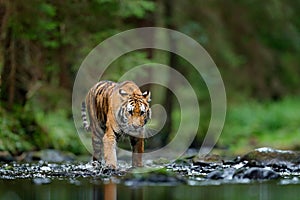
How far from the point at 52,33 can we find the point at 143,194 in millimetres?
7399

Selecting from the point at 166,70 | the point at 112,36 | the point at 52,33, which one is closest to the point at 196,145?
the point at 166,70

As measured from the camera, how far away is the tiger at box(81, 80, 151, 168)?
9.84 m

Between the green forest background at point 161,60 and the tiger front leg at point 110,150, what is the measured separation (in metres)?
3.78

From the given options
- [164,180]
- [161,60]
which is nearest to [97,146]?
[164,180]

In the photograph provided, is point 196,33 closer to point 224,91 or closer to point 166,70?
point 166,70

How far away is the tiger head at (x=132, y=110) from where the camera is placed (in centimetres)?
979

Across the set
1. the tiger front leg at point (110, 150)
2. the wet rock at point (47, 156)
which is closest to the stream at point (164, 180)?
the tiger front leg at point (110, 150)

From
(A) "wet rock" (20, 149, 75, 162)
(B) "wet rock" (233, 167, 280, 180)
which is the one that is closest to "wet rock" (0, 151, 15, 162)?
(A) "wet rock" (20, 149, 75, 162)

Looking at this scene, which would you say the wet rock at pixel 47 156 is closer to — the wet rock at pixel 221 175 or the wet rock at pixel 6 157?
the wet rock at pixel 6 157

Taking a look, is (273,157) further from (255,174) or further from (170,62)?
(170,62)

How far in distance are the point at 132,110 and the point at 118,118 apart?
0.41m

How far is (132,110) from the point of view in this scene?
386 inches

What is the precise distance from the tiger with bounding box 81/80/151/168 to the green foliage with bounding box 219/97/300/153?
7.90 meters

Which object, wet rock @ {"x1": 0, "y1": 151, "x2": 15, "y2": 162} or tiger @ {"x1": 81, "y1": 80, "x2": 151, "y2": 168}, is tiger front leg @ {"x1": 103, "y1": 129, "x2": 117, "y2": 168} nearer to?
tiger @ {"x1": 81, "y1": 80, "x2": 151, "y2": 168}
